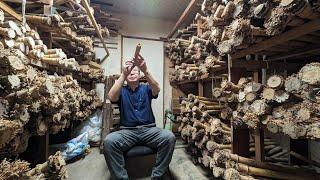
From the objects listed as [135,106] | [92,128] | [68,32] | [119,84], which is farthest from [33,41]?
[92,128]

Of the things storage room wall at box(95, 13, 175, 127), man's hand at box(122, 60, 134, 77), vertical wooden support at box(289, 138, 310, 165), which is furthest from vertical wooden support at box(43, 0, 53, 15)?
vertical wooden support at box(289, 138, 310, 165)

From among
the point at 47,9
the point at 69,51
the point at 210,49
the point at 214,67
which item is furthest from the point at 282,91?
the point at 69,51

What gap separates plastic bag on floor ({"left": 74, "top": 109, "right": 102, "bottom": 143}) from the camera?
10.4 feet

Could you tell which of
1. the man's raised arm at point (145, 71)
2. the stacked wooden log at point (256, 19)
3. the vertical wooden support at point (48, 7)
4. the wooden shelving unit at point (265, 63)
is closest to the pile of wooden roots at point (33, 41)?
the vertical wooden support at point (48, 7)

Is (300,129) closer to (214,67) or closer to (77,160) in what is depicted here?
(214,67)

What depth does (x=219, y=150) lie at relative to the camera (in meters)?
1.97

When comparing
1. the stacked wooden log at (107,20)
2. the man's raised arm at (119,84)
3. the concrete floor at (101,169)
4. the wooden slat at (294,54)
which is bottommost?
the concrete floor at (101,169)

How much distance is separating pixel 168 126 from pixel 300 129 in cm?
344

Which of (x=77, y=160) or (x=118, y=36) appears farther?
(x=118, y=36)

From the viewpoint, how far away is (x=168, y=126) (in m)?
4.50

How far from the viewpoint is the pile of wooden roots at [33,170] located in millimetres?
1028

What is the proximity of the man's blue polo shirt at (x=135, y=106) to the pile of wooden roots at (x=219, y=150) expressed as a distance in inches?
24.0

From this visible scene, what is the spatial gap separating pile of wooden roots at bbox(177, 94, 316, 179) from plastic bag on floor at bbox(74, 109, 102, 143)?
1.28 meters

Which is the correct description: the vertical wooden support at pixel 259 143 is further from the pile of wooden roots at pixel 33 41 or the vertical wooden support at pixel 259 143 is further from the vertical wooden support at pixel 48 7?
the vertical wooden support at pixel 48 7
